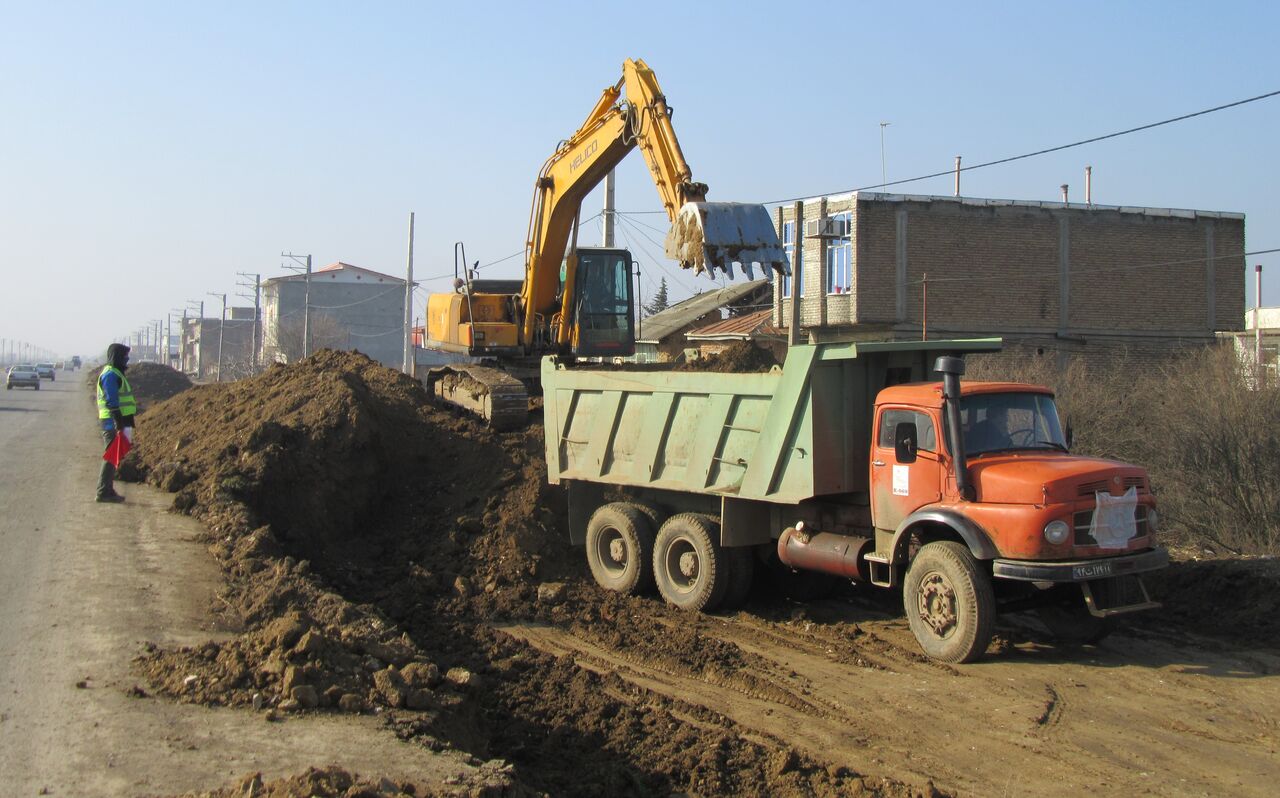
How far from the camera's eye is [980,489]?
26.9 feet

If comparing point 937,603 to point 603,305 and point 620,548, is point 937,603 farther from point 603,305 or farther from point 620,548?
point 603,305

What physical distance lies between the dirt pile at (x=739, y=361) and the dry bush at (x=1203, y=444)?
5.63m

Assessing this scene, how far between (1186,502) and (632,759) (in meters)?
14.6

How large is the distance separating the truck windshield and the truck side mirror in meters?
0.39

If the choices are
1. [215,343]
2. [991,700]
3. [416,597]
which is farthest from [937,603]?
[215,343]

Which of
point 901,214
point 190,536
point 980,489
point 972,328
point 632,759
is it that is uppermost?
point 901,214

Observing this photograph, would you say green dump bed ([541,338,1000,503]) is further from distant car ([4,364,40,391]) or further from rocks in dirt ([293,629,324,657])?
distant car ([4,364,40,391])

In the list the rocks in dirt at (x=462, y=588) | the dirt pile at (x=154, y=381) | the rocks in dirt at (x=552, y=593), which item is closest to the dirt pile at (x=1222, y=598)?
the rocks in dirt at (x=552, y=593)

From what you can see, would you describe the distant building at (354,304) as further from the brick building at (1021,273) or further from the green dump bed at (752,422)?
the green dump bed at (752,422)

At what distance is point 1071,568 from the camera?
7.70m

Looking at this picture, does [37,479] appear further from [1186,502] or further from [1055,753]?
[1186,502]

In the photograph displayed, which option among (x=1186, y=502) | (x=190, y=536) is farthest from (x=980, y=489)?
(x=1186, y=502)

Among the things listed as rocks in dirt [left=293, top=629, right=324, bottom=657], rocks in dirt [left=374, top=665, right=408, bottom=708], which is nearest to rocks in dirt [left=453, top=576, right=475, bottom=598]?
rocks in dirt [left=293, top=629, right=324, bottom=657]

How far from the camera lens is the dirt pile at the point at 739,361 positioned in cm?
1614
